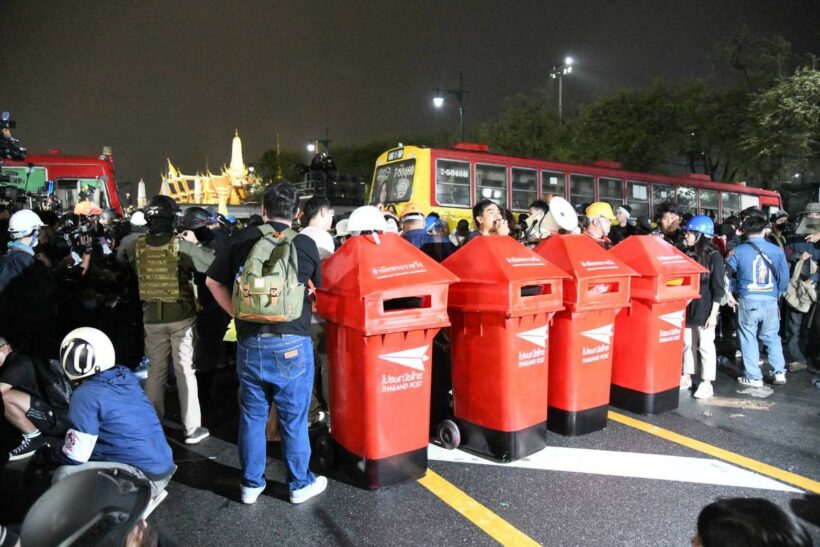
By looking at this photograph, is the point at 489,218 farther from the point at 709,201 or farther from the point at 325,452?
the point at 709,201

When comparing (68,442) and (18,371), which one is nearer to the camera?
(68,442)

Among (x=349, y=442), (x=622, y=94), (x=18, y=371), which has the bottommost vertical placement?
(x=349, y=442)

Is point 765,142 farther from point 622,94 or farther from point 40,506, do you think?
point 40,506

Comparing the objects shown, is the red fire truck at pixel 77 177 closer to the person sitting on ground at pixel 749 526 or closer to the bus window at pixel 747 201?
the person sitting on ground at pixel 749 526

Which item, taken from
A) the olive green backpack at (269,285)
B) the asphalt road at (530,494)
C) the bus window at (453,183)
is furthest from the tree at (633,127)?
the olive green backpack at (269,285)

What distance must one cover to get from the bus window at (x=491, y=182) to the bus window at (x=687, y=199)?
24.8ft

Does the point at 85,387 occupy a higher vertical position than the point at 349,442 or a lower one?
higher

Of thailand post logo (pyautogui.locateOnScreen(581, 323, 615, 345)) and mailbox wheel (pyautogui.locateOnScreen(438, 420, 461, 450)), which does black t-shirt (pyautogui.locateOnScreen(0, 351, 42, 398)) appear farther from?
thailand post logo (pyautogui.locateOnScreen(581, 323, 615, 345))

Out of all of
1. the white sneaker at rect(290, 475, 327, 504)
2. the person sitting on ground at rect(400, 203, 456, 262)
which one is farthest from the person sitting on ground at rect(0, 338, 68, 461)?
the person sitting on ground at rect(400, 203, 456, 262)

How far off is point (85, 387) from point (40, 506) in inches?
60.0

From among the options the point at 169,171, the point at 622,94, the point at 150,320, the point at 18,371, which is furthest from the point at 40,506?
the point at 169,171

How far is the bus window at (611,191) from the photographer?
49.1ft

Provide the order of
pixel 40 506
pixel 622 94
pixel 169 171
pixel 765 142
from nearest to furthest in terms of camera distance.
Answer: pixel 40 506 < pixel 765 142 < pixel 622 94 < pixel 169 171

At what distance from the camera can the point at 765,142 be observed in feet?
74.3
